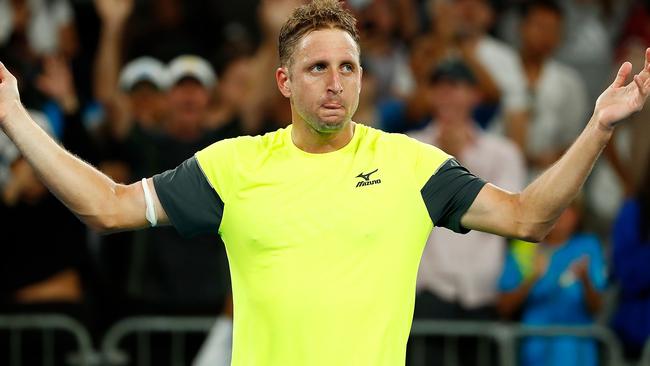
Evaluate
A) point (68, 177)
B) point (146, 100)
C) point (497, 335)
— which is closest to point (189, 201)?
point (68, 177)

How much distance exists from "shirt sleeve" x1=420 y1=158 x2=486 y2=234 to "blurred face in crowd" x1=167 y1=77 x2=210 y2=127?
5829 millimetres

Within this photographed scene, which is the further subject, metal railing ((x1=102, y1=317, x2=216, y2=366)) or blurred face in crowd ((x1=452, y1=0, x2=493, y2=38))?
blurred face in crowd ((x1=452, y1=0, x2=493, y2=38))

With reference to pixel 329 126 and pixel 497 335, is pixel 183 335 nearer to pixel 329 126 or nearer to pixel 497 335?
pixel 497 335

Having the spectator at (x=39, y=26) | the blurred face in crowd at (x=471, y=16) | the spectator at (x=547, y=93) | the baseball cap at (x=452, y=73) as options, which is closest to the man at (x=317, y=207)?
the baseball cap at (x=452, y=73)

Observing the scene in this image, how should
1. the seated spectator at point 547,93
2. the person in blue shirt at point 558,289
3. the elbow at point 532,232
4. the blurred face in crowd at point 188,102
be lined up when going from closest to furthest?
the elbow at point 532,232
the person in blue shirt at point 558,289
the blurred face in crowd at point 188,102
the seated spectator at point 547,93

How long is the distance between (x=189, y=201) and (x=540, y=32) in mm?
6926

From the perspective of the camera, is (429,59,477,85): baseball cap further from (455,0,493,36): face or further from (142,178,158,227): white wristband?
(142,178,158,227): white wristband

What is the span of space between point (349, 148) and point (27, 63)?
22.4 ft

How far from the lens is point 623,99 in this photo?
529 cm

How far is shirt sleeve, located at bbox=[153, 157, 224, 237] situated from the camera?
584 centimetres

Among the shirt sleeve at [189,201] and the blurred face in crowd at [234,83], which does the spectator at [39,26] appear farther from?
the shirt sleeve at [189,201]

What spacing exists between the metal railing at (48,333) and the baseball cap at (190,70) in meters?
2.32

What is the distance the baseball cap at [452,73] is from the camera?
10.8 metres

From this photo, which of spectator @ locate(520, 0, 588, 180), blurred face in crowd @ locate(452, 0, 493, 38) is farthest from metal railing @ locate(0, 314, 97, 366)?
blurred face in crowd @ locate(452, 0, 493, 38)
